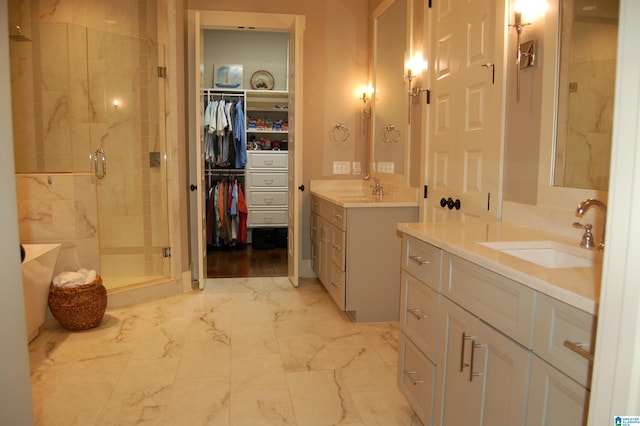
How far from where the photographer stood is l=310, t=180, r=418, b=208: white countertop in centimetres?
325

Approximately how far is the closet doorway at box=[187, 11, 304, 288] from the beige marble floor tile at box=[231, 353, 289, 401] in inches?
62.0

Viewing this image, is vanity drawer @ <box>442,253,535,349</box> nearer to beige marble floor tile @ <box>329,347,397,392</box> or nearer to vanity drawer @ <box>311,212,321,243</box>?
beige marble floor tile @ <box>329,347,397,392</box>

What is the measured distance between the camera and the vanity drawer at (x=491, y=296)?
4.06 feet

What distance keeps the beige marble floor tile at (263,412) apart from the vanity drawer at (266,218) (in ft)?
13.0

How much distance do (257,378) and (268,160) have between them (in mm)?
3923

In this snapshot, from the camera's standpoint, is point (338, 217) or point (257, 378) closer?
point (257, 378)

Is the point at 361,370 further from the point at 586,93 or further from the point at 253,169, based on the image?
the point at 253,169

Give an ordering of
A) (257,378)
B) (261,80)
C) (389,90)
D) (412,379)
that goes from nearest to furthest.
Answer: (412,379)
(257,378)
(389,90)
(261,80)

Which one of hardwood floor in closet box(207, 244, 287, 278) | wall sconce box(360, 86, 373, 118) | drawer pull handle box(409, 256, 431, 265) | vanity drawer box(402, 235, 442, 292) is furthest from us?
hardwood floor in closet box(207, 244, 287, 278)

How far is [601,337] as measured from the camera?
0.75 metres

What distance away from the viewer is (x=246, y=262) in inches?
209

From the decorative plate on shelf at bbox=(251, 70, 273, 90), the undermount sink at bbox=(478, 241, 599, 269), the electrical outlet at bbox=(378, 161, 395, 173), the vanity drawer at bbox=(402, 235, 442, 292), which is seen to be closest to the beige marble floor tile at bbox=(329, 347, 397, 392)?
the vanity drawer at bbox=(402, 235, 442, 292)

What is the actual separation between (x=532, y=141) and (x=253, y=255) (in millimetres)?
4173

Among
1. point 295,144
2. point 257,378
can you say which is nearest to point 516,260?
point 257,378
